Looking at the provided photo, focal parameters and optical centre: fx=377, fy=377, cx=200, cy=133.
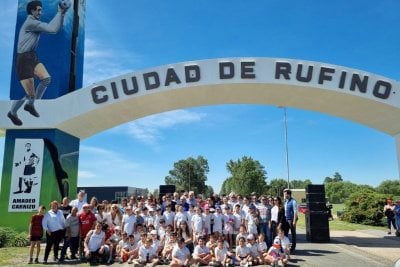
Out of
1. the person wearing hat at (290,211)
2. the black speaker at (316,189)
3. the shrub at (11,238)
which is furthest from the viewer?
the black speaker at (316,189)

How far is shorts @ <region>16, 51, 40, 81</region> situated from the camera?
14828 mm

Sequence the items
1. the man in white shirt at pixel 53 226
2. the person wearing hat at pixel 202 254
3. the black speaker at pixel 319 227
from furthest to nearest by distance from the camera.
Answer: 1. the black speaker at pixel 319 227
2. the man in white shirt at pixel 53 226
3. the person wearing hat at pixel 202 254

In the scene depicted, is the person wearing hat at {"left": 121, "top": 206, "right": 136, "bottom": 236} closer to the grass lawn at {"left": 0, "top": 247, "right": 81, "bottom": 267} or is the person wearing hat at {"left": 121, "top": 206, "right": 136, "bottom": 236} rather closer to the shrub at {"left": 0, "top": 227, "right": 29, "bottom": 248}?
the grass lawn at {"left": 0, "top": 247, "right": 81, "bottom": 267}

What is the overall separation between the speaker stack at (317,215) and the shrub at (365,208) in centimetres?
964

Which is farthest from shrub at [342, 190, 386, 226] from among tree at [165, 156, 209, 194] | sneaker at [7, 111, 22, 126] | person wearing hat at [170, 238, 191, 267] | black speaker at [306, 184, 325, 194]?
tree at [165, 156, 209, 194]

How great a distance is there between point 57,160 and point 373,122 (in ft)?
40.5

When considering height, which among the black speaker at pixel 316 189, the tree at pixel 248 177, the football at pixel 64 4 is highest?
the football at pixel 64 4

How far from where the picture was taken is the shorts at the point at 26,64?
14.8m

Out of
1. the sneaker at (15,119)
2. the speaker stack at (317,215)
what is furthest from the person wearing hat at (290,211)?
the sneaker at (15,119)

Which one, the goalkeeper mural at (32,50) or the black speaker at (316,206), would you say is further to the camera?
the goalkeeper mural at (32,50)

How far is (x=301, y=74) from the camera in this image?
13.5 m

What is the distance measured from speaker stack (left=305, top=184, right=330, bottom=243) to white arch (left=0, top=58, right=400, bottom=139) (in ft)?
11.0

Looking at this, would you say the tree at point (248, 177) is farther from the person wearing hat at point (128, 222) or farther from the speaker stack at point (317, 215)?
the person wearing hat at point (128, 222)

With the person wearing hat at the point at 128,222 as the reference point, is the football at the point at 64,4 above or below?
above
